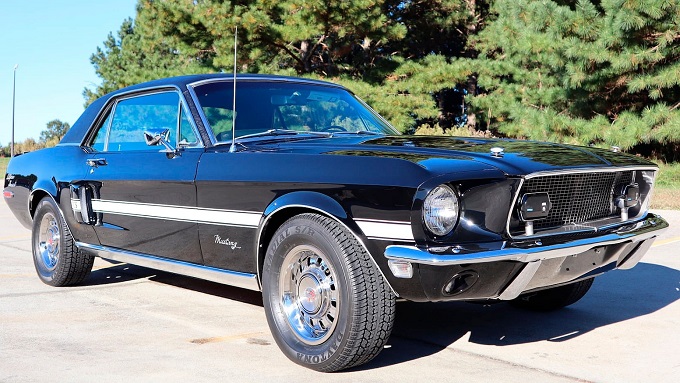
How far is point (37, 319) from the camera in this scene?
16.9 feet

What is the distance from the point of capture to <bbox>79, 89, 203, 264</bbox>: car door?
193 inches

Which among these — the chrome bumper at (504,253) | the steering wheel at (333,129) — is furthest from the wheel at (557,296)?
the steering wheel at (333,129)

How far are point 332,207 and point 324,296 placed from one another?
481 mm

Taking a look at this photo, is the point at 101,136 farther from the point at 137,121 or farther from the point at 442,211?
the point at 442,211

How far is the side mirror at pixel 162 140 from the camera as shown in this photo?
4.88m

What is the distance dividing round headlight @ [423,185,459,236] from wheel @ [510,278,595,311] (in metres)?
1.74

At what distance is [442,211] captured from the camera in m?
3.67

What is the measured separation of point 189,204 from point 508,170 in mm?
1990

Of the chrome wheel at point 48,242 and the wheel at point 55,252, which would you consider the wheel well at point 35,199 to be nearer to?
the wheel at point 55,252

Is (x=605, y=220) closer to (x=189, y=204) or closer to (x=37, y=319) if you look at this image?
(x=189, y=204)

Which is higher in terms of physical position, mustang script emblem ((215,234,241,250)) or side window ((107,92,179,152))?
side window ((107,92,179,152))

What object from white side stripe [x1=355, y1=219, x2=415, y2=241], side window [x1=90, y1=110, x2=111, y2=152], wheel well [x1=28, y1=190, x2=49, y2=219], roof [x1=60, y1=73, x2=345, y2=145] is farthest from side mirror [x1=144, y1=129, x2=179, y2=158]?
wheel well [x1=28, y1=190, x2=49, y2=219]

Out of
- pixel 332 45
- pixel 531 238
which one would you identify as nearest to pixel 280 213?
pixel 531 238

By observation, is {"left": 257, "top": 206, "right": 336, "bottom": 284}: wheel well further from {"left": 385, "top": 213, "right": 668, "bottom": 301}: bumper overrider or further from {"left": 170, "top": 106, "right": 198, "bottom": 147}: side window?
{"left": 170, "top": 106, "right": 198, "bottom": 147}: side window
